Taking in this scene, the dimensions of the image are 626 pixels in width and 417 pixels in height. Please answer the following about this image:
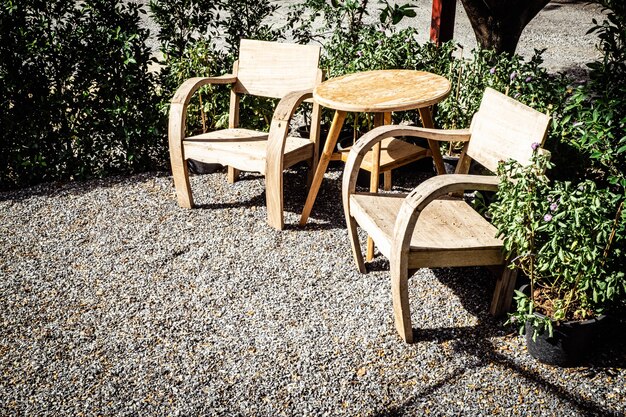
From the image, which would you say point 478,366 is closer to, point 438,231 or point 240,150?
point 438,231

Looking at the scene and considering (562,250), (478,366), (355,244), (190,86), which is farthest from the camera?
(190,86)

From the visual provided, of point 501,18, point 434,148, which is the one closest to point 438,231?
point 434,148

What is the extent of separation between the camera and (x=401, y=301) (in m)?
2.96

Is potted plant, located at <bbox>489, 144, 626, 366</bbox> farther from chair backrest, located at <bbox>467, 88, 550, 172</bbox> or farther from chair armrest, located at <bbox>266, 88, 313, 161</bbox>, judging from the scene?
chair armrest, located at <bbox>266, 88, 313, 161</bbox>

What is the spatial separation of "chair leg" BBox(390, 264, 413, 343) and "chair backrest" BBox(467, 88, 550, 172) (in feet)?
2.55

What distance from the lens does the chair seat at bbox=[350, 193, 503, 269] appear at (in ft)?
9.53

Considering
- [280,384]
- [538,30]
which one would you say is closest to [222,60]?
[280,384]

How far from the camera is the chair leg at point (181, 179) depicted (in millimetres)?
4395

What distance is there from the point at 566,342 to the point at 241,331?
1.57m

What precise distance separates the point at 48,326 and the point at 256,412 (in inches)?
53.5

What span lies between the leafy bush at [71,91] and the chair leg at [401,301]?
2.82 metres

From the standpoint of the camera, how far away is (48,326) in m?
3.31

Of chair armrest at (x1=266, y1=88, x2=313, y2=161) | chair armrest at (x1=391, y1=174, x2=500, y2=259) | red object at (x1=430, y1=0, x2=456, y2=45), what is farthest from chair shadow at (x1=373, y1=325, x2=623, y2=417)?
red object at (x1=430, y1=0, x2=456, y2=45)

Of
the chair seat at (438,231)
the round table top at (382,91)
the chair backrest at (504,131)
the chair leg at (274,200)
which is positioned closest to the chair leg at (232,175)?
the chair leg at (274,200)
